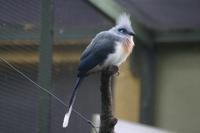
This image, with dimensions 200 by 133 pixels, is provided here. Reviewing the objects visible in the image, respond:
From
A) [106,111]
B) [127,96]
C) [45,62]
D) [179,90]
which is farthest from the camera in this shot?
[179,90]

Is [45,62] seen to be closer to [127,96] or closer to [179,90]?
[127,96]

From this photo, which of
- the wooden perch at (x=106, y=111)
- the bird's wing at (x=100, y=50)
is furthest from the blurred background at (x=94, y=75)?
the wooden perch at (x=106, y=111)

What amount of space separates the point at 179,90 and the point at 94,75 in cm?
191

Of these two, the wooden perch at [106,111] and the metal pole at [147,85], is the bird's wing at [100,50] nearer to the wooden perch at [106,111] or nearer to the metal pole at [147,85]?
the wooden perch at [106,111]

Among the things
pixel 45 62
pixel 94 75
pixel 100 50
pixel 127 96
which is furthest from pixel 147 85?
pixel 100 50

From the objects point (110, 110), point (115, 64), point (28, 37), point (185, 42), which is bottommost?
point (110, 110)

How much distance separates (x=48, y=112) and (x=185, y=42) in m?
2.44

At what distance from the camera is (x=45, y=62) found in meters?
3.07

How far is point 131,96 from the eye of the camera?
497 cm

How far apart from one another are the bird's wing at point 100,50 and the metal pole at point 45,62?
22.8 inches

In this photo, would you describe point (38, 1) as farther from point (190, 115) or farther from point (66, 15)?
point (190, 115)

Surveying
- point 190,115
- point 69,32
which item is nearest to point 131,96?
point 190,115

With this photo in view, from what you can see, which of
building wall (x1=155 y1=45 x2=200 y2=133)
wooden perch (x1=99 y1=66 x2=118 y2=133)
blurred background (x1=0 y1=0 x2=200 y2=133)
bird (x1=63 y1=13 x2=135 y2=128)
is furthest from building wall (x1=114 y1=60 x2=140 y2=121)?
wooden perch (x1=99 y1=66 x2=118 y2=133)

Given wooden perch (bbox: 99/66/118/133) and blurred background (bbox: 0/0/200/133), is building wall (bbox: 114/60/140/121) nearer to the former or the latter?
blurred background (bbox: 0/0/200/133)
